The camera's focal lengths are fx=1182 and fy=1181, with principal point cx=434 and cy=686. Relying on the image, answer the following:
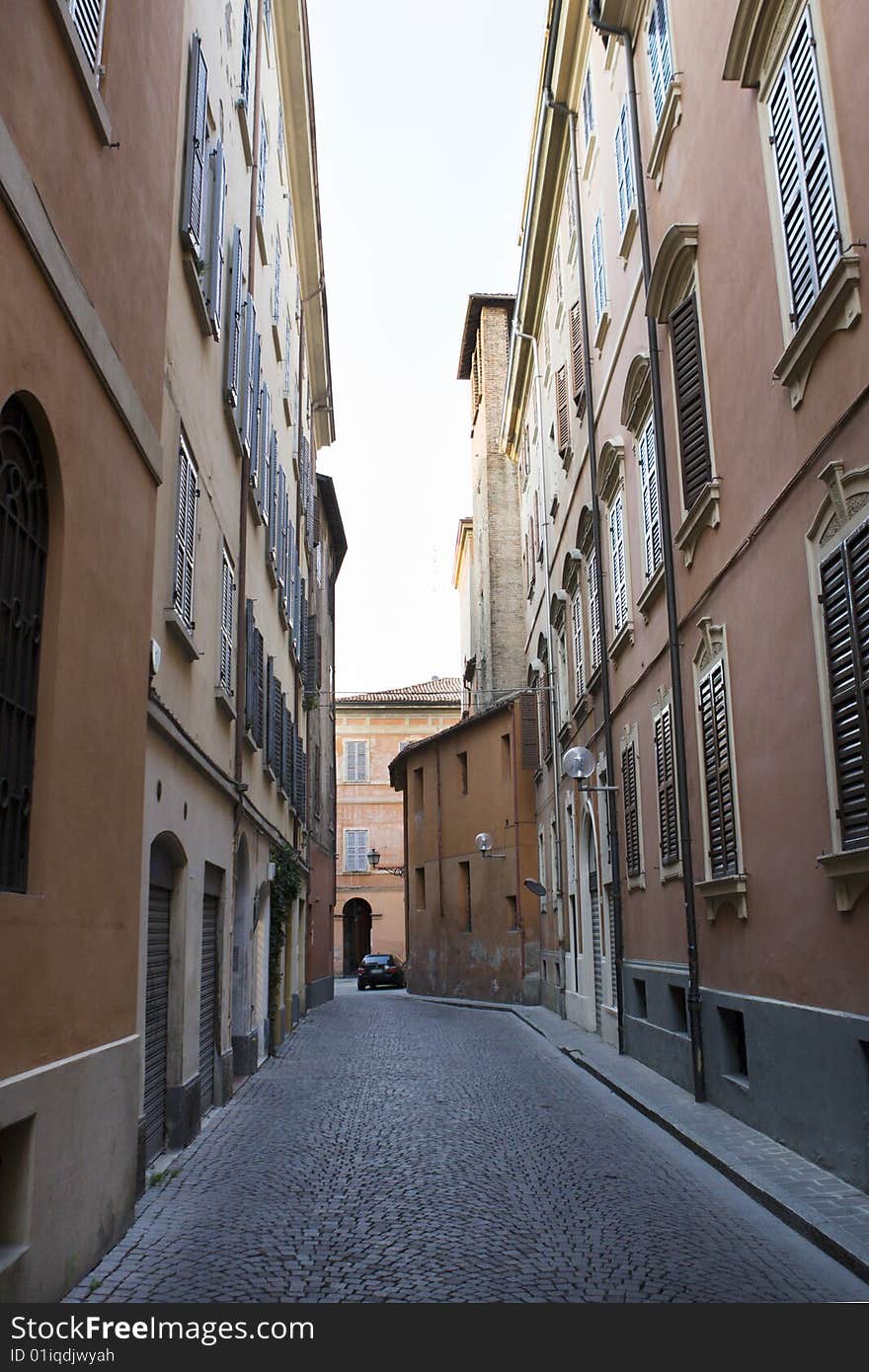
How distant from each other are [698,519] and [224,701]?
488cm

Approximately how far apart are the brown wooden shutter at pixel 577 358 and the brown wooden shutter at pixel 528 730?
983 cm

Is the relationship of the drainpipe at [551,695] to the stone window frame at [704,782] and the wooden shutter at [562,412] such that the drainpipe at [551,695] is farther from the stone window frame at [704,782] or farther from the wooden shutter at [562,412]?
the stone window frame at [704,782]

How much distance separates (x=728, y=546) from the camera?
989 cm

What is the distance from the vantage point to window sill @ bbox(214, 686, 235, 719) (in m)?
11.5

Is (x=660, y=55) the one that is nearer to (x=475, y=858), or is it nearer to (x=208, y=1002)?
(x=208, y=1002)

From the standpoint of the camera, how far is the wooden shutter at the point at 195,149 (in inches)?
371

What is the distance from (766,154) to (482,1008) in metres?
22.2

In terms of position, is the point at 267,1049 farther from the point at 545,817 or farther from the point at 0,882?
the point at 0,882

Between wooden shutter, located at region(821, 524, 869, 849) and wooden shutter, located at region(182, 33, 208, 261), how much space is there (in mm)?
5700

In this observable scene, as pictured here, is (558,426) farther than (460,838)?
No

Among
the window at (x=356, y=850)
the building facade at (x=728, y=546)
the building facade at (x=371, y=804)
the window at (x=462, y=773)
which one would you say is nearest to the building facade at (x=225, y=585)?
the building facade at (x=728, y=546)

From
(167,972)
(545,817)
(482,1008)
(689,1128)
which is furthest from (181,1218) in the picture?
(482,1008)
